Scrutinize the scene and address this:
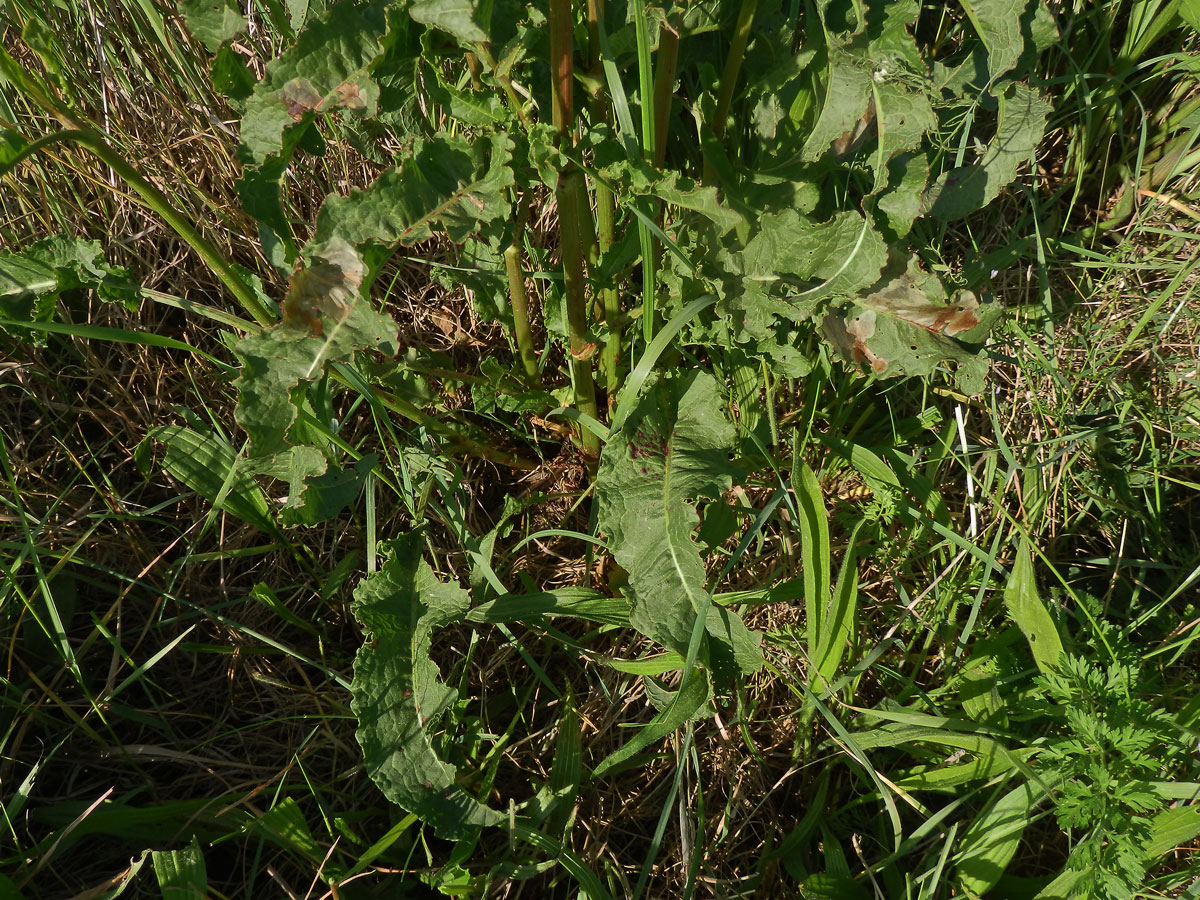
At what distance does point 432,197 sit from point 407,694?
0.89 meters

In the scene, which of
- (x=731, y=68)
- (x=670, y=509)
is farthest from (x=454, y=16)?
(x=670, y=509)

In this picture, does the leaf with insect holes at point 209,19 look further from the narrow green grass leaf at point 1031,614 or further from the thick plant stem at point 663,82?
the narrow green grass leaf at point 1031,614

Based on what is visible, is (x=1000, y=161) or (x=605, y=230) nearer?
(x=605, y=230)

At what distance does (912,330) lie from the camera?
5.00 feet

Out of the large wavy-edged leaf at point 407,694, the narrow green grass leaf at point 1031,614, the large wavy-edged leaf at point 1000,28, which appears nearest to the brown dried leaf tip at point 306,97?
the large wavy-edged leaf at point 407,694

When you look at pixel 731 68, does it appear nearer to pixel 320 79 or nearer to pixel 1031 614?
pixel 320 79

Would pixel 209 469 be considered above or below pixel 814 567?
above

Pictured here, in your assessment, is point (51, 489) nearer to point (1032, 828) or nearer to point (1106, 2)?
point (1032, 828)

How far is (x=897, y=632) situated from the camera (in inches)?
75.5

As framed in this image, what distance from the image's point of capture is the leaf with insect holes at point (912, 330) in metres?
1.49

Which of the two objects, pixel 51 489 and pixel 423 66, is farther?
pixel 51 489

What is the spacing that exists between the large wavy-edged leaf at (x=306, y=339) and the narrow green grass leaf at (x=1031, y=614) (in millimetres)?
1209

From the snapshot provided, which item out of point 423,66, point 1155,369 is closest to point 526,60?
point 423,66

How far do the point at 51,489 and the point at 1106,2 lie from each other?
265 cm
